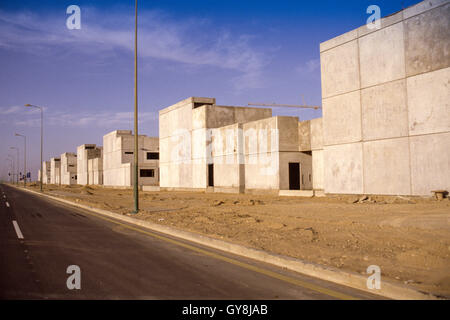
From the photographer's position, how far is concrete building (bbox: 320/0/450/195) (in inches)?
743

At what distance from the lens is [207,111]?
4078 cm

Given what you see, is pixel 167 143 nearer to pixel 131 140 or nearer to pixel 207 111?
pixel 207 111

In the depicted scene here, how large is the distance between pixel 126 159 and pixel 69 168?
2270 inches

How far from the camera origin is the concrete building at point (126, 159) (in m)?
66.8

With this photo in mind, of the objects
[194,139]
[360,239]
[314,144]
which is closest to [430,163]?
[314,144]

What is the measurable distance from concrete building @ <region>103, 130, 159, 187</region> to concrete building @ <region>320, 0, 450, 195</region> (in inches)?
1816

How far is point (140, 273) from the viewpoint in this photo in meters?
6.56

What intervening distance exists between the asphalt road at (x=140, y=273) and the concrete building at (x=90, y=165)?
263 ft

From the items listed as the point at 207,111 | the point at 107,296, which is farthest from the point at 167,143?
the point at 107,296

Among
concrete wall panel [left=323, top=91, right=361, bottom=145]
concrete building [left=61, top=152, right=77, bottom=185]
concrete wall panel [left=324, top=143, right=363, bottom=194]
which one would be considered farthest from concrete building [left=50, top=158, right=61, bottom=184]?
concrete wall panel [left=323, top=91, right=361, bottom=145]

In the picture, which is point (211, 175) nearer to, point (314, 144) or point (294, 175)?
point (294, 175)

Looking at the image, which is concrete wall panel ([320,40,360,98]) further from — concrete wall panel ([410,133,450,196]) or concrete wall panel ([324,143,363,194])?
concrete wall panel ([410,133,450,196])

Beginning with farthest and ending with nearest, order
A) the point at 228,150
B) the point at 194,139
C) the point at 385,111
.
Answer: the point at 194,139 → the point at 228,150 → the point at 385,111
